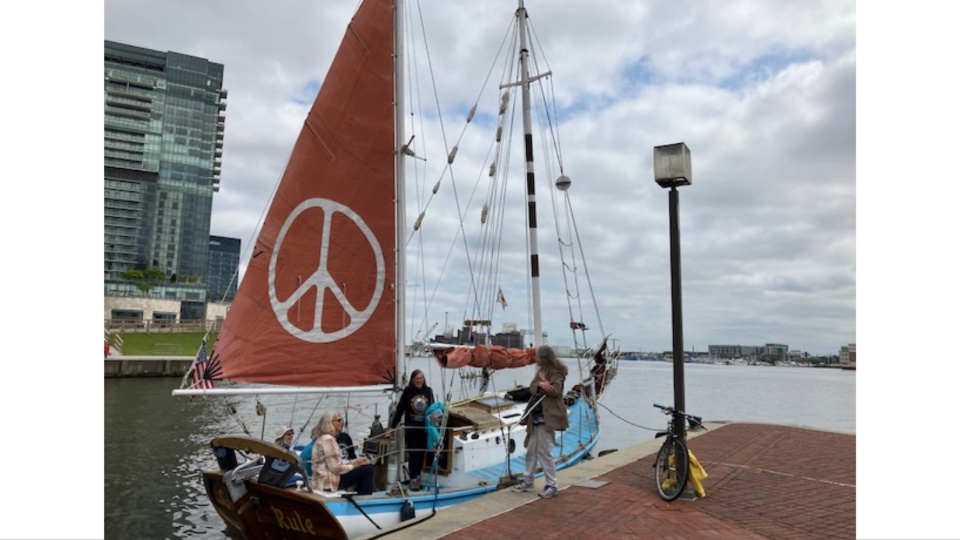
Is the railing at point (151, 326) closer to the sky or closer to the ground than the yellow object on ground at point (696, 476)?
closer to the ground

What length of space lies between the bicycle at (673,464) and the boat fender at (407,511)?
316cm

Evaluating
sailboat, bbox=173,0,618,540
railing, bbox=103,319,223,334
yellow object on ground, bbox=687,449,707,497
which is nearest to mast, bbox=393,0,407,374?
sailboat, bbox=173,0,618,540

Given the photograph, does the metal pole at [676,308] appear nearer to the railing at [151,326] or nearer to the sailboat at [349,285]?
the sailboat at [349,285]

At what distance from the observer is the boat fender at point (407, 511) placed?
24.3ft

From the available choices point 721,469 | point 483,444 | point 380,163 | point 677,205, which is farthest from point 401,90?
point 721,469

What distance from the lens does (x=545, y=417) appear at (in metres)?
7.28

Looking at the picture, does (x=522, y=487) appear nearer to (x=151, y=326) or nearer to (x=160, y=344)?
(x=160, y=344)

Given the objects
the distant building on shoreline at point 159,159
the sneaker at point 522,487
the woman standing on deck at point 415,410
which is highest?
the distant building on shoreline at point 159,159

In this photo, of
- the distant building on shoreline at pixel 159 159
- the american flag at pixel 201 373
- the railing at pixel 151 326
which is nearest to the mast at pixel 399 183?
the american flag at pixel 201 373

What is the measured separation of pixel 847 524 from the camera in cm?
609

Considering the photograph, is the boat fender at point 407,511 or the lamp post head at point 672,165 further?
the lamp post head at point 672,165

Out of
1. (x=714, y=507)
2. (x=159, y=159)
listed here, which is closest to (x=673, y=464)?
(x=714, y=507)
